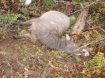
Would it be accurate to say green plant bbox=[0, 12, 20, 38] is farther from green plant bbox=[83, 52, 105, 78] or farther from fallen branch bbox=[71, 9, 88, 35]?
green plant bbox=[83, 52, 105, 78]

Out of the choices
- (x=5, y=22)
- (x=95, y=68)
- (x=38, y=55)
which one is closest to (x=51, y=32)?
(x=38, y=55)

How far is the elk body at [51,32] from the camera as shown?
693 centimetres

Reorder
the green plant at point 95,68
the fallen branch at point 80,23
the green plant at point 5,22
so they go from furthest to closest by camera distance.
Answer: the fallen branch at point 80,23 → the green plant at point 5,22 → the green plant at point 95,68

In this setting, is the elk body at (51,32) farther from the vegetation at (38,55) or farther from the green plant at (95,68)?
the green plant at (95,68)

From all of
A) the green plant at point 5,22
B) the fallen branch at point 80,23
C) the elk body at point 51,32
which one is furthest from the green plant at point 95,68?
the green plant at point 5,22

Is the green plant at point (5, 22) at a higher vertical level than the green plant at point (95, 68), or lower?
higher

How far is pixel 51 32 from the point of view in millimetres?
7137

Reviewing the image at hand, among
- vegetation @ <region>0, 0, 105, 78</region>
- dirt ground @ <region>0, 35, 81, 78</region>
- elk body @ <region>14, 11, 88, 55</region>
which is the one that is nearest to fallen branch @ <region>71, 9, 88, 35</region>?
vegetation @ <region>0, 0, 105, 78</region>

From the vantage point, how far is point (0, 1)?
8.02 m

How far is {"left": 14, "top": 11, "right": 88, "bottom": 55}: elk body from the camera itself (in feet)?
22.7

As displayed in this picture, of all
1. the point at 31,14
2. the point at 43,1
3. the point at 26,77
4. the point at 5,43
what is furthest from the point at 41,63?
the point at 43,1

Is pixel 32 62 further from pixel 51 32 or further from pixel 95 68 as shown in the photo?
pixel 95 68

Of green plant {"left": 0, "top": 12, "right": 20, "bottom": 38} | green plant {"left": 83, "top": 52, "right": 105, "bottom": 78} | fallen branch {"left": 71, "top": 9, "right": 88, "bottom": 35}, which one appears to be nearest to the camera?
green plant {"left": 83, "top": 52, "right": 105, "bottom": 78}

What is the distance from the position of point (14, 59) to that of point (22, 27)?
1.39m
